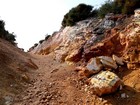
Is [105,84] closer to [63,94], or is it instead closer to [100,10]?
[63,94]

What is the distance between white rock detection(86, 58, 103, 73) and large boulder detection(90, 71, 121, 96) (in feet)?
2.88

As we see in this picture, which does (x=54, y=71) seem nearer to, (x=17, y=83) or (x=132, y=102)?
(x=17, y=83)

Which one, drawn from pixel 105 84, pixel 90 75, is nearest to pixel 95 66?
pixel 90 75

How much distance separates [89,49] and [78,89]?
303cm

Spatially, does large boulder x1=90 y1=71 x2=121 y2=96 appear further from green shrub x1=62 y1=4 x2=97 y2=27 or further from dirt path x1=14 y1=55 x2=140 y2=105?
green shrub x1=62 y1=4 x2=97 y2=27

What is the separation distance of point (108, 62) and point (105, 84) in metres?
1.94

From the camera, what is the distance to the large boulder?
35.6ft

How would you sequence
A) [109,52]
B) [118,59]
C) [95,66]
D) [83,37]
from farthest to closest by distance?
[83,37] → [109,52] → [118,59] → [95,66]

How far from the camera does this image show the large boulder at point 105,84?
35.6ft

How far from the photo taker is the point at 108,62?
12.6 metres

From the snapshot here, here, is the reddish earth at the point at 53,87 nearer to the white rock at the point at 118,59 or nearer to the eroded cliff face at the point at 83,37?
the white rock at the point at 118,59

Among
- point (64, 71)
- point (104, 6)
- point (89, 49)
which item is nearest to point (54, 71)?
point (64, 71)

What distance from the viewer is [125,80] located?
11.9m

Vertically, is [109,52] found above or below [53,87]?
above
